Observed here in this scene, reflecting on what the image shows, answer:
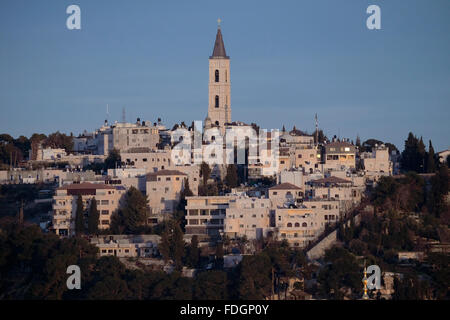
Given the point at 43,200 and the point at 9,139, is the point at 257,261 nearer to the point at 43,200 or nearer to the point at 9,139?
the point at 43,200

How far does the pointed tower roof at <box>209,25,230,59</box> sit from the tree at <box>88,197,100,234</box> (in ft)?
72.3

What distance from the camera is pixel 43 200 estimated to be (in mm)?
58750

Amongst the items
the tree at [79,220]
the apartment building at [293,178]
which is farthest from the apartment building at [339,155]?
the tree at [79,220]

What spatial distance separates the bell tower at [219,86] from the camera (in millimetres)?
71750

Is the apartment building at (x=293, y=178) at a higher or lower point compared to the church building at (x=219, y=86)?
lower

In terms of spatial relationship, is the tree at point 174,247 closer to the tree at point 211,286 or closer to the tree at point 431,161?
the tree at point 211,286

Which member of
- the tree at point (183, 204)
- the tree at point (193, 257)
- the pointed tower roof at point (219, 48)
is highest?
the pointed tower roof at point (219, 48)

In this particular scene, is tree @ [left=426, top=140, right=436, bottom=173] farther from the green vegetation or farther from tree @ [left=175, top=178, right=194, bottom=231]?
the green vegetation

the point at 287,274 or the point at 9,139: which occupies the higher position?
the point at 9,139

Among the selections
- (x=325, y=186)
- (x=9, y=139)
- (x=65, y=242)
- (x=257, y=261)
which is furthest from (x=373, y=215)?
(x=9, y=139)

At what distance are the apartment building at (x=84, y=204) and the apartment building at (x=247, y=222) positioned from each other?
229 inches

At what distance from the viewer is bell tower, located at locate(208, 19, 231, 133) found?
2825 inches

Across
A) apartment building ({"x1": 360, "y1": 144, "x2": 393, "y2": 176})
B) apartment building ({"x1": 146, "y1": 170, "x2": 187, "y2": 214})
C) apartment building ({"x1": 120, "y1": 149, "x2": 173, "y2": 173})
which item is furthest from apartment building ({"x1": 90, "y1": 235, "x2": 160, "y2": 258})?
apartment building ({"x1": 360, "y1": 144, "x2": 393, "y2": 176})
